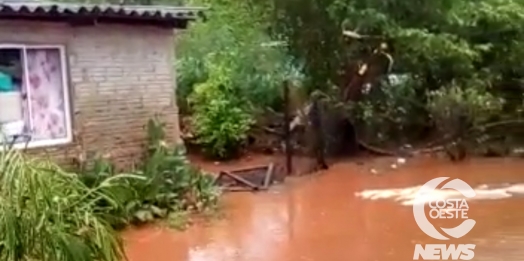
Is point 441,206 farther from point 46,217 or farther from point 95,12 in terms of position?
point 46,217

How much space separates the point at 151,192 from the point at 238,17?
6.97 m

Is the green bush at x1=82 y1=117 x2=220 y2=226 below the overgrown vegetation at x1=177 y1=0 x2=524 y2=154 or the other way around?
below

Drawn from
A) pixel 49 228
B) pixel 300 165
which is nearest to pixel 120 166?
pixel 300 165

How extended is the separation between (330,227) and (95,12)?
148 inches

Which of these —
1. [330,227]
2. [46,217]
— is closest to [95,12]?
[330,227]

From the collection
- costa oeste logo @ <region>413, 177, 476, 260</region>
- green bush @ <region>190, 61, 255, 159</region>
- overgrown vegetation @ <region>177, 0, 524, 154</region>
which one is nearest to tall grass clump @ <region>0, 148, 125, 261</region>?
costa oeste logo @ <region>413, 177, 476, 260</region>

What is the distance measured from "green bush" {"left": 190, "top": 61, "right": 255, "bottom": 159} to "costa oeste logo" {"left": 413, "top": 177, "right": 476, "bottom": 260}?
14.2 ft

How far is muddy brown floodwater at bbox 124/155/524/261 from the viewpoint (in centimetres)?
770

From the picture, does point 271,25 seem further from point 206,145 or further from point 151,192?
point 151,192

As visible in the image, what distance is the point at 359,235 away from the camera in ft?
27.6

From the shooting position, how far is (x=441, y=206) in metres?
9.30

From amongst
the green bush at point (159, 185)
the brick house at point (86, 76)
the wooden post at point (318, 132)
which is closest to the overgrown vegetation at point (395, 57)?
the wooden post at point (318, 132)

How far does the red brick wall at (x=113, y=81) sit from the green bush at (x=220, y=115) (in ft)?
12.2

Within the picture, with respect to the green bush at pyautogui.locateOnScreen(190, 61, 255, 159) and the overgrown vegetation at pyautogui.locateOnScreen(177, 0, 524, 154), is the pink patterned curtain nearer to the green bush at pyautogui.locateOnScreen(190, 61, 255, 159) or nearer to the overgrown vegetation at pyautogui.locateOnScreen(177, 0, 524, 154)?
the green bush at pyautogui.locateOnScreen(190, 61, 255, 159)
